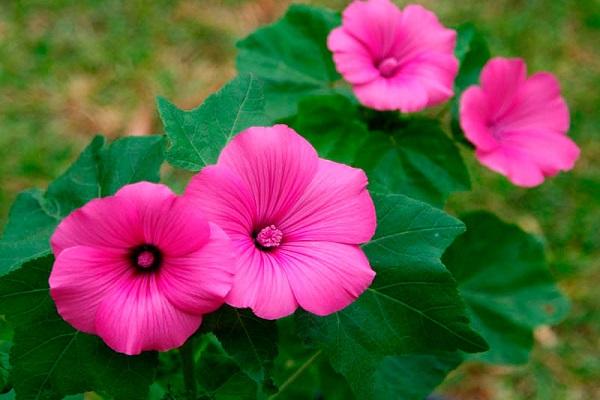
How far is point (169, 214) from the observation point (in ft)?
2.60

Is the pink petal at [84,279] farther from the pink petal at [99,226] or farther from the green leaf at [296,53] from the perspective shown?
the green leaf at [296,53]

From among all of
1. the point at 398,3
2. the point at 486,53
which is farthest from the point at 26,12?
the point at 486,53

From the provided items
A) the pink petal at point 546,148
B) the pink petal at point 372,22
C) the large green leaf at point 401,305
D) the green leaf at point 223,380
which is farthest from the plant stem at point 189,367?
the pink petal at point 546,148

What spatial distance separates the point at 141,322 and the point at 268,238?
180 millimetres

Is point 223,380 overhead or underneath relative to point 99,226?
underneath

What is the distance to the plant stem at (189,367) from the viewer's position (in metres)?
1.02

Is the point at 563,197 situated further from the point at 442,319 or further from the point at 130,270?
the point at 130,270

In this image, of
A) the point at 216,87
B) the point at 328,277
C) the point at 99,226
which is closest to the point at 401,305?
the point at 328,277

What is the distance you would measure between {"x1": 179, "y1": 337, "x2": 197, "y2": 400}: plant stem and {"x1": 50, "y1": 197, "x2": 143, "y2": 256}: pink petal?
241 millimetres

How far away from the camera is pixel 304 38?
150cm

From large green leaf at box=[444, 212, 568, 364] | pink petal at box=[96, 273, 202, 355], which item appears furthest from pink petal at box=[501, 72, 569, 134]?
pink petal at box=[96, 273, 202, 355]

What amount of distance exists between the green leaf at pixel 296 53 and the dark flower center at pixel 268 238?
62cm

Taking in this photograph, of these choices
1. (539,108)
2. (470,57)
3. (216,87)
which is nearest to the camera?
(539,108)

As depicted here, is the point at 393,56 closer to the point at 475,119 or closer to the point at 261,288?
the point at 475,119
